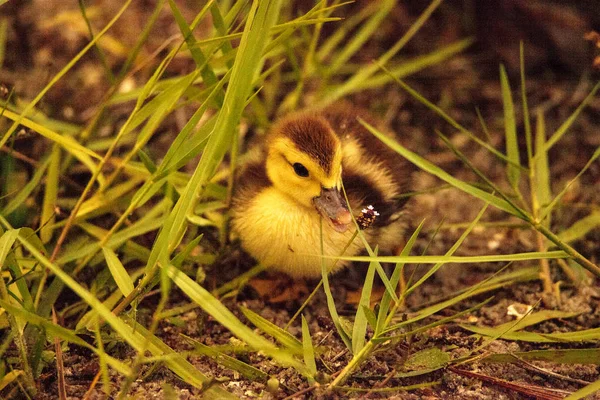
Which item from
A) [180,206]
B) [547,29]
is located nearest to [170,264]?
[180,206]

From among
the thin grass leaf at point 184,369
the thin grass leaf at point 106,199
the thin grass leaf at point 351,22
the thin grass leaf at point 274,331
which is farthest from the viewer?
the thin grass leaf at point 351,22

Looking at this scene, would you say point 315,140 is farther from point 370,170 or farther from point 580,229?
point 580,229

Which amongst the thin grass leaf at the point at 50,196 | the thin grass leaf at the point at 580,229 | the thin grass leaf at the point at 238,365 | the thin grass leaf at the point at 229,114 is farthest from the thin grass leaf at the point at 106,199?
the thin grass leaf at the point at 580,229

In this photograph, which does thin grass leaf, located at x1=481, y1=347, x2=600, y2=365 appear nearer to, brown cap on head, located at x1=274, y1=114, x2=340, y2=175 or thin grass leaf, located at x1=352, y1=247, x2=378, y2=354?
thin grass leaf, located at x1=352, y1=247, x2=378, y2=354

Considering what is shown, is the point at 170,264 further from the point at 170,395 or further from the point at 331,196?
the point at 331,196

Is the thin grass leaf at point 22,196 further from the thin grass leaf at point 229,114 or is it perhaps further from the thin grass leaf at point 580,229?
the thin grass leaf at point 580,229

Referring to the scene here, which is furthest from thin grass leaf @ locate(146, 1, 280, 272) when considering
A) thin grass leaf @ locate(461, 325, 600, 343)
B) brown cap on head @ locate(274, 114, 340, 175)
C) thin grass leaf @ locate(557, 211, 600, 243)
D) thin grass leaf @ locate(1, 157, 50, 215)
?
thin grass leaf @ locate(557, 211, 600, 243)
